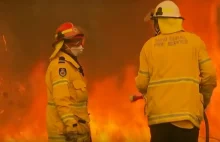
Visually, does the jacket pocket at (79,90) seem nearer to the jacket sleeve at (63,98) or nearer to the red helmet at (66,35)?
the jacket sleeve at (63,98)

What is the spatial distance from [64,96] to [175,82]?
3.65ft

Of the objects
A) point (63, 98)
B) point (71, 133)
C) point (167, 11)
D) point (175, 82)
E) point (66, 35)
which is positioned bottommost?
point (71, 133)

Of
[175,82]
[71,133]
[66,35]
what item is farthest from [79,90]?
[175,82]

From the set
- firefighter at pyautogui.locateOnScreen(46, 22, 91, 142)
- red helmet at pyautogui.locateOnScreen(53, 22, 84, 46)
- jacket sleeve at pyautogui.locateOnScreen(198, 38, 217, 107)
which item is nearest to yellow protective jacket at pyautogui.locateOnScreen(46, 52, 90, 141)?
firefighter at pyautogui.locateOnScreen(46, 22, 91, 142)

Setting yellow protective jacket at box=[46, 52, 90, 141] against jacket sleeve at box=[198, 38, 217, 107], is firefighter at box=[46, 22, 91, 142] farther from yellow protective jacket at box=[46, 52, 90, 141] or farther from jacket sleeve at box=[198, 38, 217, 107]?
jacket sleeve at box=[198, 38, 217, 107]

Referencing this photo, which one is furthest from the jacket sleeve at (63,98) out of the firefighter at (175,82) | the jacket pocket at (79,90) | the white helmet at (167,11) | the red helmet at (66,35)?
the white helmet at (167,11)

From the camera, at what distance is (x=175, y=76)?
4.40m

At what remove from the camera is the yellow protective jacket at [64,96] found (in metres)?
4.88

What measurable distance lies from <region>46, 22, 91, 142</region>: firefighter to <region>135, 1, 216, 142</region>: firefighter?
769mm

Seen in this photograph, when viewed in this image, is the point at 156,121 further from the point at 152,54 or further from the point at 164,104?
the point at 152,54

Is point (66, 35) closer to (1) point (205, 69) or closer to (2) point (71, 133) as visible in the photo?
(2) point (71, 133)

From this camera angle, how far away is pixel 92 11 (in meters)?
7.56

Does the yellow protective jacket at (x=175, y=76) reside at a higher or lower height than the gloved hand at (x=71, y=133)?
higher

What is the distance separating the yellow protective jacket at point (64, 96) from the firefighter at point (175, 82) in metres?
0.76
